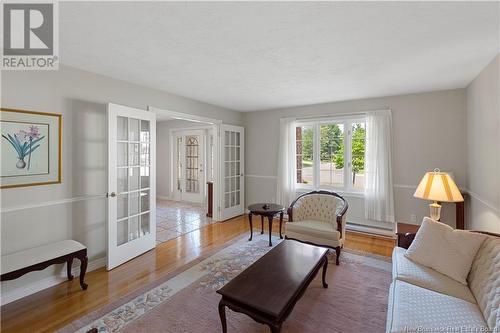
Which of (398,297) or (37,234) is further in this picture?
(37,234)

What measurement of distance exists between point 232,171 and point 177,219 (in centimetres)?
160

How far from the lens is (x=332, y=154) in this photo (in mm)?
4668

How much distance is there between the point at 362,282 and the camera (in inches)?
103

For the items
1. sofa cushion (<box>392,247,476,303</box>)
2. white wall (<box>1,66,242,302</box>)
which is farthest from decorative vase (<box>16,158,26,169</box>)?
sofa cushion (<box>392,247,476,303</box>)

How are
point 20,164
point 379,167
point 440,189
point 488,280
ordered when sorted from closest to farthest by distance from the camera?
point 488,280 < point 20,164 < point 440,189 < point 379,167

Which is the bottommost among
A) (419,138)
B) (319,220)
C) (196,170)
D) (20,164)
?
(319,220)

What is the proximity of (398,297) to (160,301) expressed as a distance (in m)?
2.06

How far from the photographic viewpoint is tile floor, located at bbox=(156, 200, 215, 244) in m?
4.29

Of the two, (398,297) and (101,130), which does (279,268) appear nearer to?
(398,297)

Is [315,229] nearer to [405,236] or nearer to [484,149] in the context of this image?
[405,236]

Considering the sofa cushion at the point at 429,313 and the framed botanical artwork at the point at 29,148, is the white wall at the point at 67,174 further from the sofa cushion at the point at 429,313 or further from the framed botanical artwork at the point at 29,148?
the sofa cushion at the point at 429,313

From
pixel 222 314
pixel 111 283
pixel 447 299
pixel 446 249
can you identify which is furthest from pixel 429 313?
pixel 111 283

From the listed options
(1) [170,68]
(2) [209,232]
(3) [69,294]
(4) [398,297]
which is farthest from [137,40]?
(2) [209,232]

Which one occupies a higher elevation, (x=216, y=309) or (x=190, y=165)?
(x=190, y=165)
